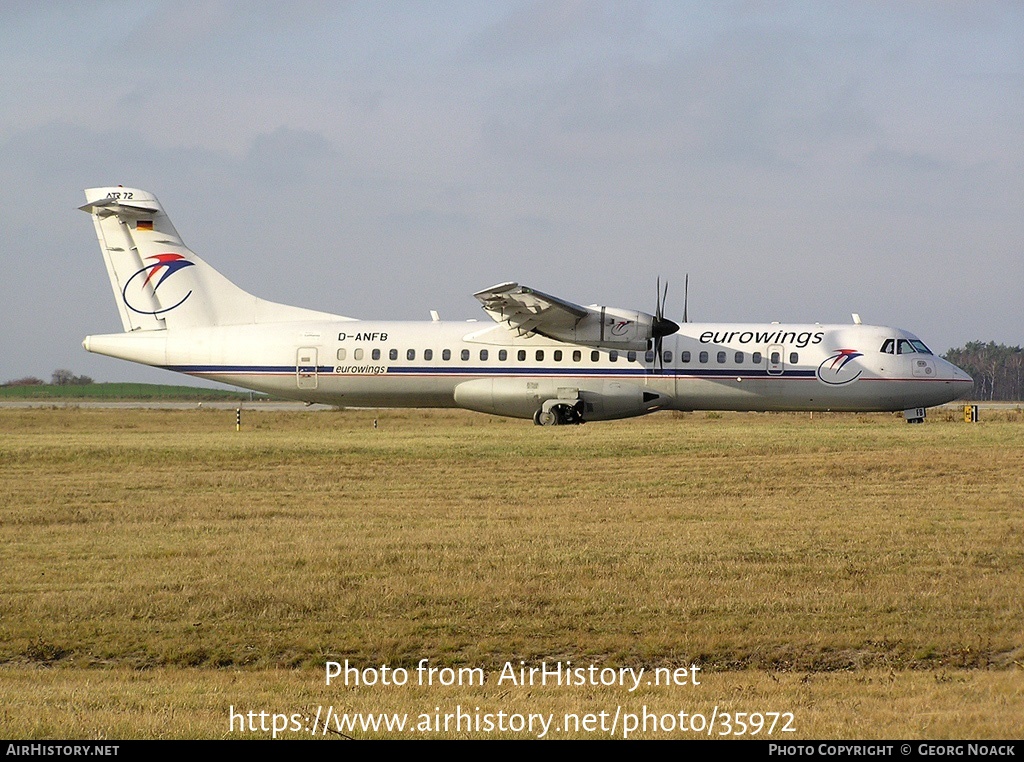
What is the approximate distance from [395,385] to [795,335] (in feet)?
39.0

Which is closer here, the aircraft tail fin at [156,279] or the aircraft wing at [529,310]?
the aircraft wing at [529,310]

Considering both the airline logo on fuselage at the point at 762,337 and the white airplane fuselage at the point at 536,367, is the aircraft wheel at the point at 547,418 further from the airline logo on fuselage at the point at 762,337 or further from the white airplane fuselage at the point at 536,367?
the airline logo on fuselage at the point at 762,337

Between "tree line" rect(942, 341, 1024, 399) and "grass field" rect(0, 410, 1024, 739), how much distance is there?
97.2 meters

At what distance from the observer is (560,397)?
32.2m

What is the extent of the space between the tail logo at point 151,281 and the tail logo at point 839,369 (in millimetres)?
19195

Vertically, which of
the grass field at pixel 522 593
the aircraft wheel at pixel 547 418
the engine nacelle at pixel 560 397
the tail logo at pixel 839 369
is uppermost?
the tail logo at pixel 839 369

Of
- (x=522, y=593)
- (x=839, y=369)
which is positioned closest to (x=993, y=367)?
(x=839, y=369)

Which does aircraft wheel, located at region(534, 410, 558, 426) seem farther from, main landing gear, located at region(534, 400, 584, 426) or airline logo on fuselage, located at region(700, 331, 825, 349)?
airline logo on fuselage, located at region(700, 331, 825, 349)

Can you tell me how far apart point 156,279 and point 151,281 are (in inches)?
7.0

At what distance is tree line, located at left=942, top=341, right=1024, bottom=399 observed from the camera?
118875 mm

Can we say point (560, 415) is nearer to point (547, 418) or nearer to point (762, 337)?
point (547, 418)

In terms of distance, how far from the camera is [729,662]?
10.8m

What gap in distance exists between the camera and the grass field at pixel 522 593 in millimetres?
8828

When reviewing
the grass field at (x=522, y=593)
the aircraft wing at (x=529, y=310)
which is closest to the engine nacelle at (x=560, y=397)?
the aircraft wing at (x=529, y=310)
